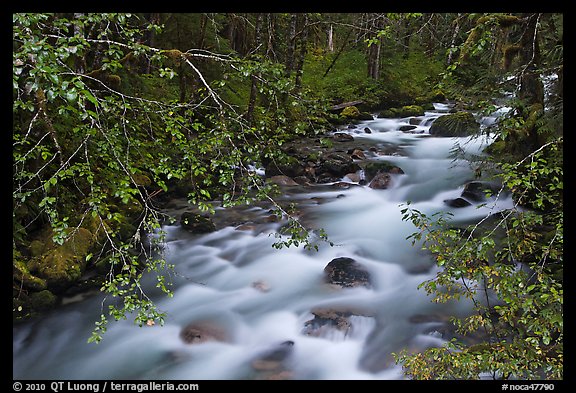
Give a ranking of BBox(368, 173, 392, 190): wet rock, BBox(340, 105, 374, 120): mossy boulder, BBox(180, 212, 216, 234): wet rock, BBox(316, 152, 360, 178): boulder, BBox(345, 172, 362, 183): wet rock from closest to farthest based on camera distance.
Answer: BBox(180, 212, 216, 234): wet rock
BBox(368, 173, 392, 190): wet rock
BBox(345, 172, 362, 183): wet rock
BBox(316, 152, 360, 178): boulder
BBox(340, 105, 374, 120): mossy boulder

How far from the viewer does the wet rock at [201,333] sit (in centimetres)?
582

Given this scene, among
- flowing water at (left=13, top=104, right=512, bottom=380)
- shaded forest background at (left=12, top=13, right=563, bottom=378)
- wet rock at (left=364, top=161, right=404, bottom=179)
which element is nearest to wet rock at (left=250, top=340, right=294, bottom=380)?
flowing water at (left=13, top=104, right=512, bottom=380)

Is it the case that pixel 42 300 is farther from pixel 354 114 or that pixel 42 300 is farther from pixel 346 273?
pixel 354 114

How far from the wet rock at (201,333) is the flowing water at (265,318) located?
38 mm

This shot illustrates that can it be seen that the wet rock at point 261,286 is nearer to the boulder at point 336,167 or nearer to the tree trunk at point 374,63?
the boulder at point 336,167

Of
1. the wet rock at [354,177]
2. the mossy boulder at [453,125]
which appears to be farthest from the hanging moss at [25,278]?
the mossy boulder at [453,125]

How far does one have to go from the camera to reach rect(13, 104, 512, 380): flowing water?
5445 mm

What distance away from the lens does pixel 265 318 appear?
6418 millimetres

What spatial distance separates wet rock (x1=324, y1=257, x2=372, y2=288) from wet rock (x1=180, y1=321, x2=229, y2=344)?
2088 millimetres

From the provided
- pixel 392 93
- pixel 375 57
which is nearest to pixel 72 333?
pixel 392 93

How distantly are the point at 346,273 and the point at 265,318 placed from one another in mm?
1686

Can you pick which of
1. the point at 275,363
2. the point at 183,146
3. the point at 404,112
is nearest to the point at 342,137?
the point at 404,112

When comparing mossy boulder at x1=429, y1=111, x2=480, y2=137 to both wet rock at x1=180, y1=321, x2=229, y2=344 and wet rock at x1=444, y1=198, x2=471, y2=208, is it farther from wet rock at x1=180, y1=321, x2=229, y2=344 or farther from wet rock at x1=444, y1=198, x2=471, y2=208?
wet rock at x1=180, y1=321, x2=229, y2=344
